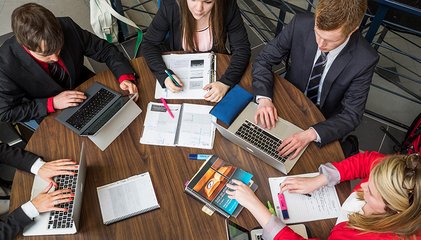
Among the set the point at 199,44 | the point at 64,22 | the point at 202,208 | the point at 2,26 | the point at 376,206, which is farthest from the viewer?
the point at 2,26


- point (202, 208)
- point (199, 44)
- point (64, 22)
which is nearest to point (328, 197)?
point (202, 208)

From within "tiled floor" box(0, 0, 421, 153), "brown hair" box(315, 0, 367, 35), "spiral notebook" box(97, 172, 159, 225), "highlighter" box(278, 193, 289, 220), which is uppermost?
"brown hair" box(315, 0, 367, 35)

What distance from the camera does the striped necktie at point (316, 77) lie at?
1717 mm

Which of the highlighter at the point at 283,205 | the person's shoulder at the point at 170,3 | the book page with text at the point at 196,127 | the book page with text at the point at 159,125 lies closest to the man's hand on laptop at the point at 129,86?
the book page with text at the point at 159,125

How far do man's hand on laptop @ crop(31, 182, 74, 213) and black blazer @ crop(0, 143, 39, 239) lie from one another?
0.19ft

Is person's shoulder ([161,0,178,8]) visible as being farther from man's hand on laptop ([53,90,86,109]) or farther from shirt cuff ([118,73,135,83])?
man's hand on laptop ([53,90,86,109])

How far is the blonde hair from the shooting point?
1.00 meters

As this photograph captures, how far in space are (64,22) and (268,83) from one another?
1.09 metres

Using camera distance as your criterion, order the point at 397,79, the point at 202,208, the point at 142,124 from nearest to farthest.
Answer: the point at 202,208, the point at 142,124, the point at 397,79

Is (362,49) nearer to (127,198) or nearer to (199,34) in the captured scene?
(199,34)

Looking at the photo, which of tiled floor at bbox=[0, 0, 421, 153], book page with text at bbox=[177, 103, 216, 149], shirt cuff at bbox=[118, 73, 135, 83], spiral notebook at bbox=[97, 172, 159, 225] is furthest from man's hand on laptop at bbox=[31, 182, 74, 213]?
tiled floor at bbox=[0, 0, 421, 153]

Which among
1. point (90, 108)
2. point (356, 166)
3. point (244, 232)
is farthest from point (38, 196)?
point (356, 166)

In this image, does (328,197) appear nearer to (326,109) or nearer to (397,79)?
(326,109)

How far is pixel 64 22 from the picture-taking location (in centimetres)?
178
